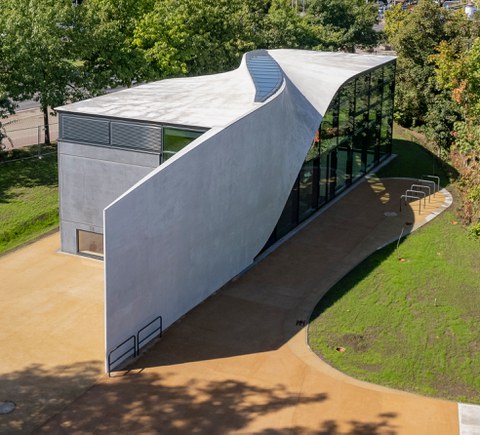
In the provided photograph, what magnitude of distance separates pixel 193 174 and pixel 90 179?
5.53 m

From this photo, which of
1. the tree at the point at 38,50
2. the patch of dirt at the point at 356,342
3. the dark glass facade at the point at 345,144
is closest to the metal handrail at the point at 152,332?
the patch of dirt at the point at 356,342

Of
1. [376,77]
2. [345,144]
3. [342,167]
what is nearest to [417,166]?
[376,77]

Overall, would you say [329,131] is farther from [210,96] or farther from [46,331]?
[46,331]

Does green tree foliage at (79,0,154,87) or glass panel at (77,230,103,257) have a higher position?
green tree foliage at (79,0,154,87)

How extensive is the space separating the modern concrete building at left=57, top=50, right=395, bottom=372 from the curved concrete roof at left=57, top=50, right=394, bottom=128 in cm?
6

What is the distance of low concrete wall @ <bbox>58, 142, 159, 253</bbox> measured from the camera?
22.8m

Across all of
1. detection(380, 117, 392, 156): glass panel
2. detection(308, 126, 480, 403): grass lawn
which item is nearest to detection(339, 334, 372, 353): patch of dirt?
detection(308, 126, 480, 403): grass lawn

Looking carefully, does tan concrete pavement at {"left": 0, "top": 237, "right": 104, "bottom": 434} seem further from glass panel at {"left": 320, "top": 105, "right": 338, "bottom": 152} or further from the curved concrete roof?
glass panel at {"left": 320, "top": 105, "right": 338, "bottom": 152}

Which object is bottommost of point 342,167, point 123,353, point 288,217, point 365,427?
point 365,427

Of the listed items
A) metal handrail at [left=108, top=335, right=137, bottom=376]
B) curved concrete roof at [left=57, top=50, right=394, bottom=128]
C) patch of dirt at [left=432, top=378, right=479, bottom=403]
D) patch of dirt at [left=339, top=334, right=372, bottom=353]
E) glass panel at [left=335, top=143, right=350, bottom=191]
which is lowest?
patch of dirt at [left=432, top=378, right=479, bottom=403]

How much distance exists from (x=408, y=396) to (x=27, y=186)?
19.1m

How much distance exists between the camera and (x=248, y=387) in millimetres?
17094

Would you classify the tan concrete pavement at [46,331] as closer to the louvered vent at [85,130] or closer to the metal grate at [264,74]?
the louvered vent at [85,130]

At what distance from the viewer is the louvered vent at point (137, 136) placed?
22141 mm
